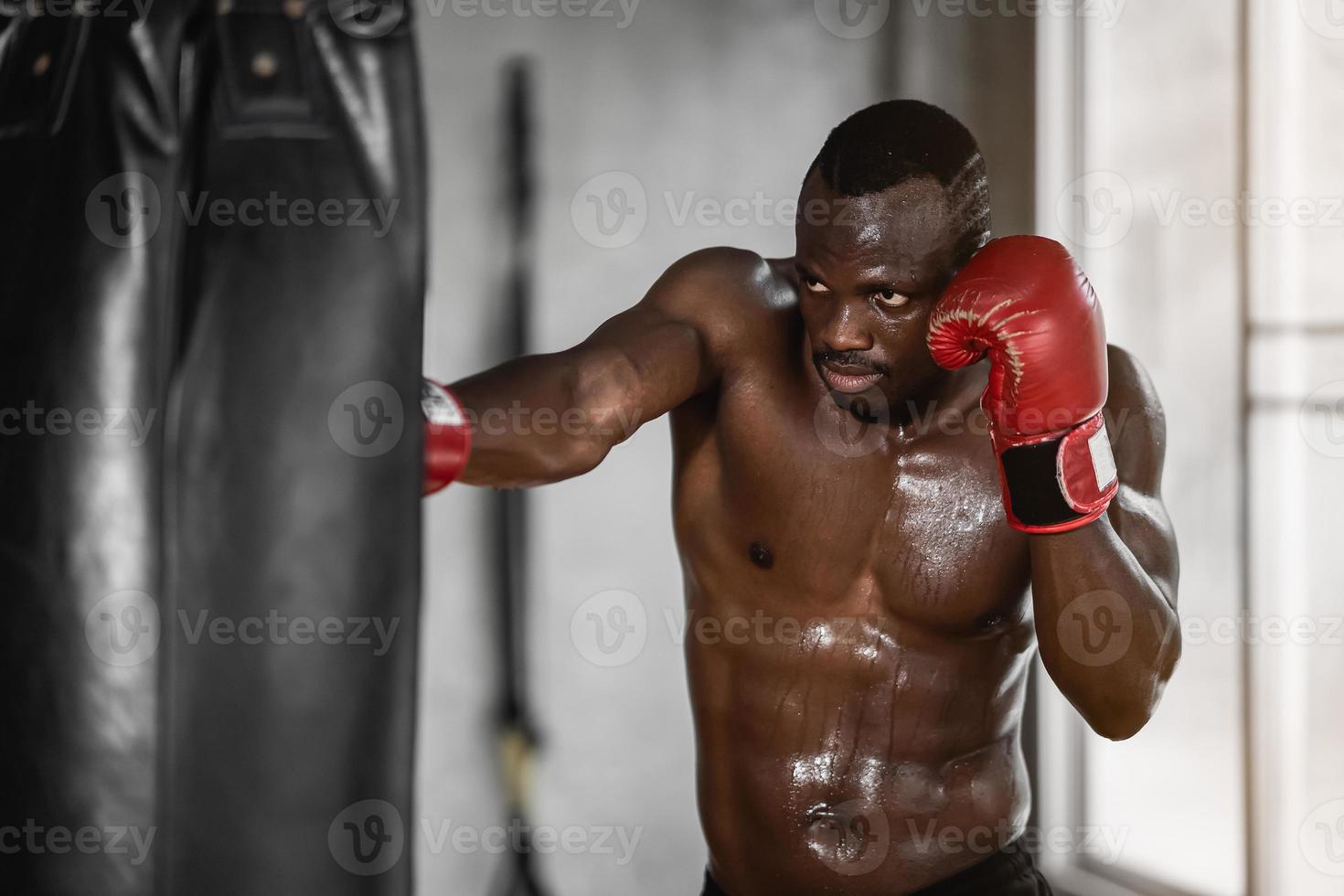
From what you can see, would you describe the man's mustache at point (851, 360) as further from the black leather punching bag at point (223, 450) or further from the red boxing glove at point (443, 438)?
the black leather punching bag at point (223, 450)

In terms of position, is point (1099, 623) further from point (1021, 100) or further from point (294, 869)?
point (1021, 100)

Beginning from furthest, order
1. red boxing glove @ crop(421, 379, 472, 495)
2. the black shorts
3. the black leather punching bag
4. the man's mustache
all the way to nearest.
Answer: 1. the black shorts
2. the man's mustache
3. red boxing glove @ crop(421, 379, 472, 495)
4. the black leather punching bag

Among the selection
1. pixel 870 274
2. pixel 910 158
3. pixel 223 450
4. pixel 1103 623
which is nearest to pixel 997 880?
pixel 1103 623

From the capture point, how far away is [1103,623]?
113 cm

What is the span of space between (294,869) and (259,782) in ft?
0.16

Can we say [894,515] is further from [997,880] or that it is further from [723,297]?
[997,880]

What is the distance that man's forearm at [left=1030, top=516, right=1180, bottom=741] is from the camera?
3.71 feet

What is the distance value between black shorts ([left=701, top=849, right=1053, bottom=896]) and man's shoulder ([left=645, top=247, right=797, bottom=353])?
0.66m

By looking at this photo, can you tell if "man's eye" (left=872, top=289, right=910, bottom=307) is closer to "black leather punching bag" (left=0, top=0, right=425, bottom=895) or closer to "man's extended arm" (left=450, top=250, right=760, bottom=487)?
"man's extended arm" (left=450, top=250, right=760, bottom=487)

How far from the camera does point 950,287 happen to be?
117 centimetres

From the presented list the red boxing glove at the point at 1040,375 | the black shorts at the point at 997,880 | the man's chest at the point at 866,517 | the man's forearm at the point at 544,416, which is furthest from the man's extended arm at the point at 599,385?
the black shorts at the point at 997,880

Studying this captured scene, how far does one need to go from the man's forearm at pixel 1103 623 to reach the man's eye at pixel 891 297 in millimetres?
279

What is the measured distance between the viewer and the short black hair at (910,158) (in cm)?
119

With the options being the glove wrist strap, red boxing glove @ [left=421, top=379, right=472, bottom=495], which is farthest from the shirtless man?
red boxing glove @ [left=421, top=379, right=472, bottom=495]
